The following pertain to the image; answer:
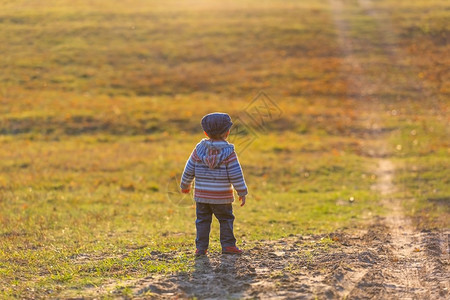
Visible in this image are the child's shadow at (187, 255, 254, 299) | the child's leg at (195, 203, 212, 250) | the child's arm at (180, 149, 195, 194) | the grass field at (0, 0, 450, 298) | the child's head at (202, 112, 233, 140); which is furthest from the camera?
the grass field at (0, 0, 450, 298)

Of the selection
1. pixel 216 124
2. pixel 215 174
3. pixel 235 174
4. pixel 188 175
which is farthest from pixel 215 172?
pixel 216 124

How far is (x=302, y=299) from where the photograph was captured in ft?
18.8

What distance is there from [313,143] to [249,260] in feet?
44.6

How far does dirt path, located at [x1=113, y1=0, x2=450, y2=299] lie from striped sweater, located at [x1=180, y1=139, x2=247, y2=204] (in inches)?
29.0

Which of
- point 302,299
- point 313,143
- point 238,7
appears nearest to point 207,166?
point 302,299

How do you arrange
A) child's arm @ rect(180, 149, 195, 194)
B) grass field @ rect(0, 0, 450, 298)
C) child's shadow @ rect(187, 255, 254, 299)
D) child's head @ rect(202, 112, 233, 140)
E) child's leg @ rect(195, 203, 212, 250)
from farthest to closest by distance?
grass field @ rect(0, 0, 450, 298) → child's leg @ rect(195, 203, 212, 250) → child's arm @ rect(180, 149, 195, 194) → child's head @ rect(202, 112, 233, 140) → child's shadow @ rect(187, 255, 254, 299)

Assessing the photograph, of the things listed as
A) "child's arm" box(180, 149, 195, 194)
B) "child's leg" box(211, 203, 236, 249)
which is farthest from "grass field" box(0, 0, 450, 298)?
"child's arm" box(180, 149, 195, 194)

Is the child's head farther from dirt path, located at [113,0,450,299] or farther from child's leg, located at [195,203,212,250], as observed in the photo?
dirt path, located at [113,0,450,299]

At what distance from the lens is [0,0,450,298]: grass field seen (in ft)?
33.3

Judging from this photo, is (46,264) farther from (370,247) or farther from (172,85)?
(172,85)

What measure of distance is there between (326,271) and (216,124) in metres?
1.95

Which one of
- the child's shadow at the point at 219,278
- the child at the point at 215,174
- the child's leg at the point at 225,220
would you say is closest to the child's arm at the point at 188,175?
the child at the point at 215,174

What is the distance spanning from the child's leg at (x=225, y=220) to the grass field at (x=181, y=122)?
1.63ft

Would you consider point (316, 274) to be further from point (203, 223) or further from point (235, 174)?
point (203, 223)
